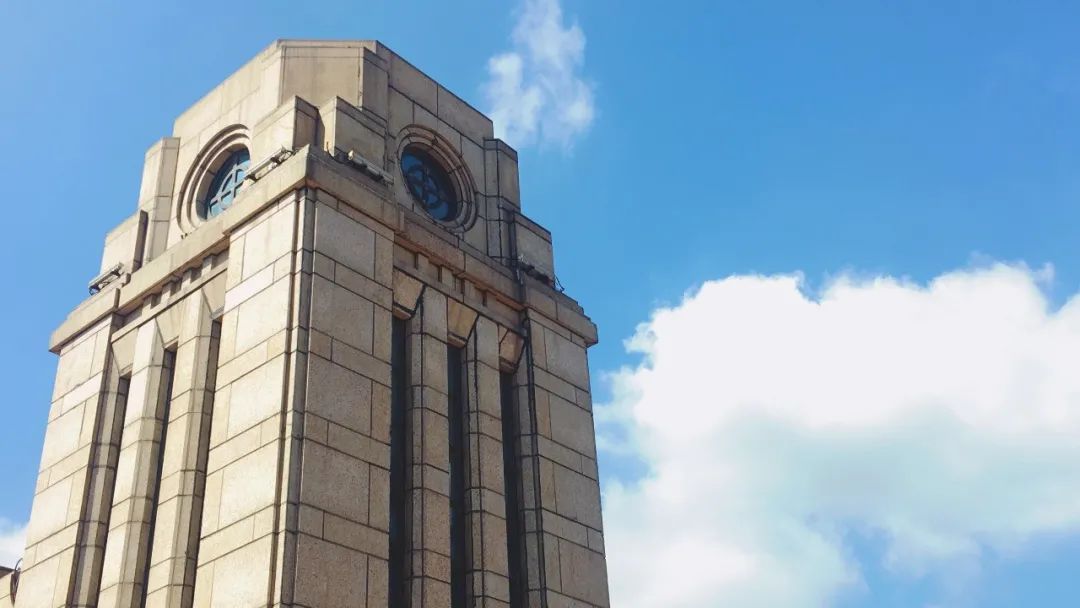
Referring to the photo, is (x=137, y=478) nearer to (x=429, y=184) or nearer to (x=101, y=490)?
(x=101, y=490)

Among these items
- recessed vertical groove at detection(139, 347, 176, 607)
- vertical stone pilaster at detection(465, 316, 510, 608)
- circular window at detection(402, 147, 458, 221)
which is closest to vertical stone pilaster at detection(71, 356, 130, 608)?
recessed vertical groove at detection(139, 347, 176, 607)

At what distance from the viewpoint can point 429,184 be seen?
33.3m

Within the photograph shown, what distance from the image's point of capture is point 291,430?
2375 cm

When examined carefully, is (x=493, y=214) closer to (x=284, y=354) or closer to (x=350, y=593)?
(x=284, y=354)

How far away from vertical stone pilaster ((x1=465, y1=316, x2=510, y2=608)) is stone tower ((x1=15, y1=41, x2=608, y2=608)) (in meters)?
0.06

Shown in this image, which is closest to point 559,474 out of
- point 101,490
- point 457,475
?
point 457,475

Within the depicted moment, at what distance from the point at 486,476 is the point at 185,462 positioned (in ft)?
23.2

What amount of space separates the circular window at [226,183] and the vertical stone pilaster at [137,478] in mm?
4241

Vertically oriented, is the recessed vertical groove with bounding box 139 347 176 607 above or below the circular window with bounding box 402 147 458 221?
below

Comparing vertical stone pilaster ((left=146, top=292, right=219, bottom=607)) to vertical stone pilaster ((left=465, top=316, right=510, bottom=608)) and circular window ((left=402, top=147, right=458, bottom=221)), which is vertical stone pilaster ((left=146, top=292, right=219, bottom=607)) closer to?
vertical stone pilaster ((left=465, top=316, right=510, bottom=608))

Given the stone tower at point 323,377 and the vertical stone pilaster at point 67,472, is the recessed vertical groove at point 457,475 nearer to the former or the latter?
the stone tower at point 323,377

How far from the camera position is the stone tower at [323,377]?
24188 mm

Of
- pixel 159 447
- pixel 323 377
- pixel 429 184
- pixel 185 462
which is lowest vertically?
pixel 185 462

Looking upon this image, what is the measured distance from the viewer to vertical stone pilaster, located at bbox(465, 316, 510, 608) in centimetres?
2672
